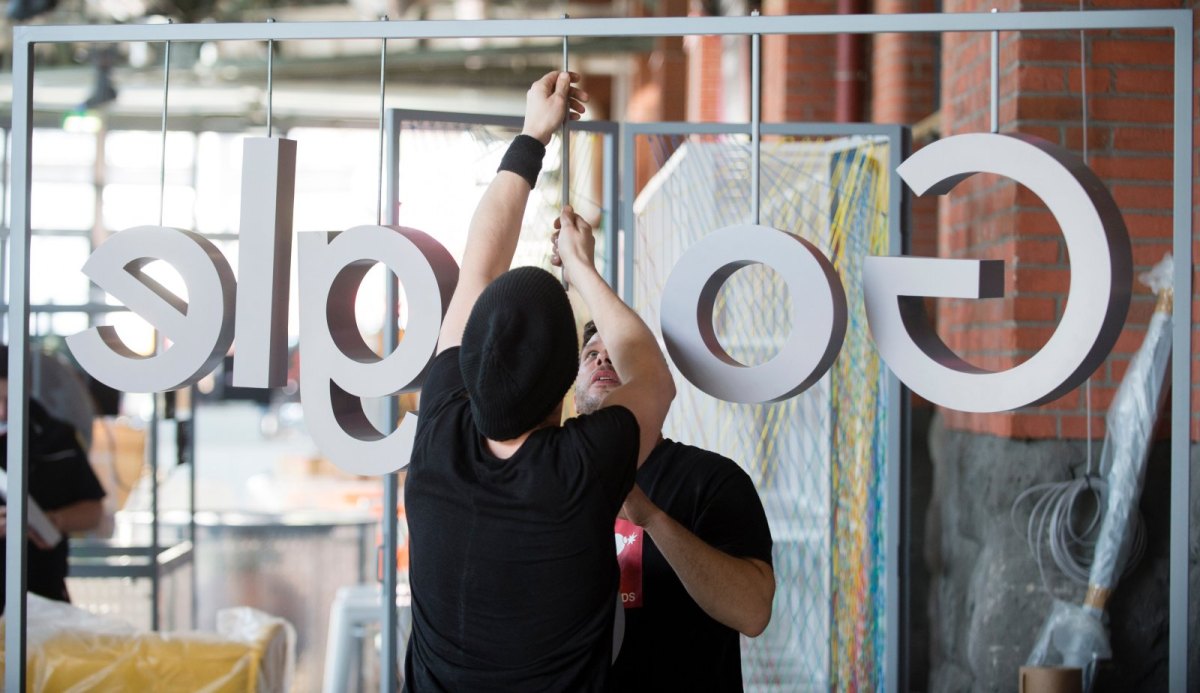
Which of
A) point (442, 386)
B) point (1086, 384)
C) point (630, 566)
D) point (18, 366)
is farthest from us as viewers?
point (1086, 384)

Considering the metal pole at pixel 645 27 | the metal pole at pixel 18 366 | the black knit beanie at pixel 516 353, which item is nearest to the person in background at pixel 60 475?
the metal pole at pixel 18 366

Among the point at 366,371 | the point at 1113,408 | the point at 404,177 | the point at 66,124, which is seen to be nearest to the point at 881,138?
the point at 1113,408

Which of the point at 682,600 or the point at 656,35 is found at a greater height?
the point at 656,35

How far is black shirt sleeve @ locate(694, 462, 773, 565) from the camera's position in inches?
72.8

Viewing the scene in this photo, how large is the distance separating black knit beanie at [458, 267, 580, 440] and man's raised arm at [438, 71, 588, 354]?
0.25 m

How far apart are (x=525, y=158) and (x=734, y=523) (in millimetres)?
681

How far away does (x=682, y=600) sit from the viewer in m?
1.91

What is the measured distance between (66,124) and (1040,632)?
24.9ft

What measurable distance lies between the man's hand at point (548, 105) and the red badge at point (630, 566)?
661 mm

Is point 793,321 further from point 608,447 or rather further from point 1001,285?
point 608,447

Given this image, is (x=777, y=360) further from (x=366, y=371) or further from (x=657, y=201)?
(x=657, y=201)

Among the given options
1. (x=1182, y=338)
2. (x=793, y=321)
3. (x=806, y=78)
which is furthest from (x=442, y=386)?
(x=806, y=78)

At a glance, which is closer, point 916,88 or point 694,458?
point 694,458

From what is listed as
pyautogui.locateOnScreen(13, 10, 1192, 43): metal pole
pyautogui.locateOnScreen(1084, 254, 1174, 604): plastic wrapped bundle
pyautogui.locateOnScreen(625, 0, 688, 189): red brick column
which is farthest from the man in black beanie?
pyautogui.locateOnScreen(625, 0, 688, 189): red brick column
